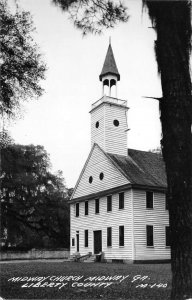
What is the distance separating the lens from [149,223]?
29766mm

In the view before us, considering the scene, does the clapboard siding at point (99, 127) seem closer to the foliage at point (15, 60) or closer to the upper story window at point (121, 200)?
the upper story window at point (121, 200)

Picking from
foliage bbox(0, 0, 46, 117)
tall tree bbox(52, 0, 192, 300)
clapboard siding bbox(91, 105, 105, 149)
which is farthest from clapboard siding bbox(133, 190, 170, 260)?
tall tree bbox(52, 0, 192, 300)

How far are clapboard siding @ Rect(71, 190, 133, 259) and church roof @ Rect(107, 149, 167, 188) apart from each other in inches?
57.4

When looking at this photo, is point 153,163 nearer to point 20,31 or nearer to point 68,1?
point 20,31

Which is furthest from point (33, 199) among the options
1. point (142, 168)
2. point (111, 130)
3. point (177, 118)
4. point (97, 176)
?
point (177, 118)

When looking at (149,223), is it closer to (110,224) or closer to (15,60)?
(110,224)

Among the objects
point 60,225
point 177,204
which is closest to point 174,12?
point 177,204

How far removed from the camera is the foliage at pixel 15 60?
1171cm

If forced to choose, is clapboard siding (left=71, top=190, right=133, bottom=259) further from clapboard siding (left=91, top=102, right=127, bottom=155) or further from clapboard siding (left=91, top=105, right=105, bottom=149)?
clapboard siding (left=91, top=105, right=105, bottom=149)

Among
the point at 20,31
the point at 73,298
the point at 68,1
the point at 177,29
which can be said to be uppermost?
the point at 20,31

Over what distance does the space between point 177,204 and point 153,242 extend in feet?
80.3

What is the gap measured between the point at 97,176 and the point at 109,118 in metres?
4.89

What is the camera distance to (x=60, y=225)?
5031cm

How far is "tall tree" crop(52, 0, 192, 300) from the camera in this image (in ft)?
19.7
